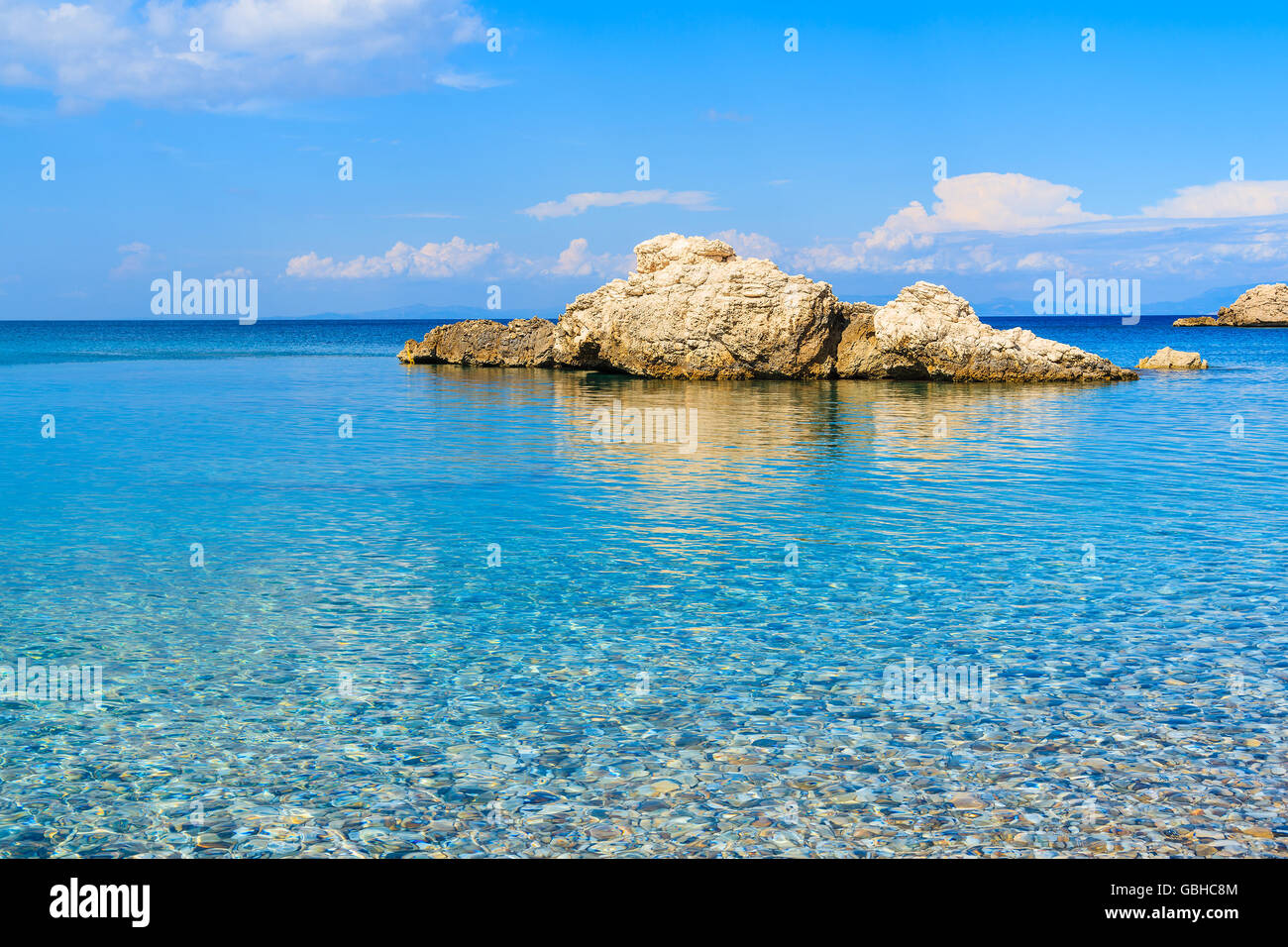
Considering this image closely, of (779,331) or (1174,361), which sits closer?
(779,331)

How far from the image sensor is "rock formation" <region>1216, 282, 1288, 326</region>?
169000mm

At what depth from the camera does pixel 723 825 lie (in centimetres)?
719

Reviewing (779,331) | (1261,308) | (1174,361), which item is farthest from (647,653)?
(1261,308)

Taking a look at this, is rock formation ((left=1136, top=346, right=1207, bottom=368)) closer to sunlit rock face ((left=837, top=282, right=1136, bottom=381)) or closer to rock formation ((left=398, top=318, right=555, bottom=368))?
sunlit rock face ((left=837, top=282, right=1136, bottom=381))

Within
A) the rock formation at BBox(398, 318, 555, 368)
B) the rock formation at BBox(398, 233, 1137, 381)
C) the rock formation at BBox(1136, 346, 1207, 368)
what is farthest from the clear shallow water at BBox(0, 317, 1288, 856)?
the rock formation at BBox(1136, 346, 1207, 368)

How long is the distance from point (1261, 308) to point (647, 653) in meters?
193

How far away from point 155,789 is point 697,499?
43.4ft

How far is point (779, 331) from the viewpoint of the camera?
2098 inches

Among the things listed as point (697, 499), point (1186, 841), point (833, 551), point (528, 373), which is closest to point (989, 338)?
point (528, 373)

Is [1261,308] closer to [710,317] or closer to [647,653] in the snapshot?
[710,317]

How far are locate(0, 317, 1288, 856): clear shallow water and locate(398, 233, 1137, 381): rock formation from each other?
27677 millimetres

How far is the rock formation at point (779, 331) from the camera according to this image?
172 feet

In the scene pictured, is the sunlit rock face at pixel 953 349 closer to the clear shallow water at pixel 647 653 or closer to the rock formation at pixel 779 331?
the rock formation at pixel 779 331
